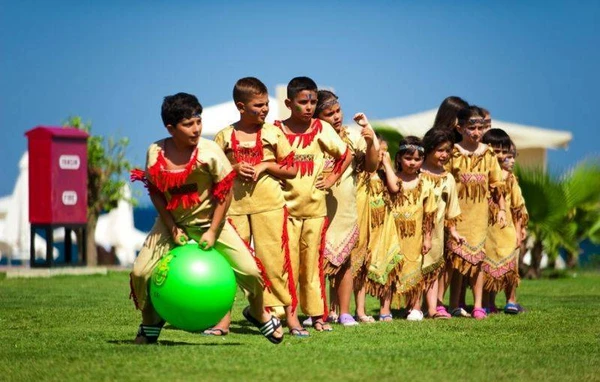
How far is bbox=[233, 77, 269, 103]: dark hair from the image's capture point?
9344mm

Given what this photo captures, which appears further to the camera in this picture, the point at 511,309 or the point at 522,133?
the point at 522,133

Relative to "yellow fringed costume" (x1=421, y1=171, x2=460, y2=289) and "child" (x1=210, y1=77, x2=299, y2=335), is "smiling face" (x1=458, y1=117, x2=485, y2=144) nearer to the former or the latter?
"yellow fringed costume" (x1=421, y1=171, x2=460, y2=289)

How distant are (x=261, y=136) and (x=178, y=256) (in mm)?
1716

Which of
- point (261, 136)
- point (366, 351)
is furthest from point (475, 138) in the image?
point (366, 351)

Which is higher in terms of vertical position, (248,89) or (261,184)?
(248,89)

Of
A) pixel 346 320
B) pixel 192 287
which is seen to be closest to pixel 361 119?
pixel 346 320

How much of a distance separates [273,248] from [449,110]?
3234 millimetres

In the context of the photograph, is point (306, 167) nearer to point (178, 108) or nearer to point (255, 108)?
point (255, 108)

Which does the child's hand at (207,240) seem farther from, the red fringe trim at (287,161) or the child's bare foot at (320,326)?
the child's bare foot at (320,326)

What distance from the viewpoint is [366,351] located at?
8203mm

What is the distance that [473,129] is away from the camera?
11.8m

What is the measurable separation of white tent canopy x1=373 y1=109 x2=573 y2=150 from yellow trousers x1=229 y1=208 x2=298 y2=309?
15805mm

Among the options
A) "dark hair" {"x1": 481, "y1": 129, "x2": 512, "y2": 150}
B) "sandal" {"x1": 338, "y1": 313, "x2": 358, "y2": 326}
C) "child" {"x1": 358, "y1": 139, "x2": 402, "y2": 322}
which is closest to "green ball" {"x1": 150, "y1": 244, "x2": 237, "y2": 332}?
"sandal" {"x1": 338, "y1": 313, "x2": 358, "y2": 326}

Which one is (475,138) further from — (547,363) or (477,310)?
(547,363)
